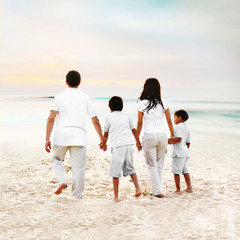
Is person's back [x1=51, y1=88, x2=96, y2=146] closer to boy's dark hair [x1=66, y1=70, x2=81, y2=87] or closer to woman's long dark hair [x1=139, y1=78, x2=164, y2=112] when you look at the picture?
boy's dark hair [x1=66, y1=70, x2=81, y2=87]

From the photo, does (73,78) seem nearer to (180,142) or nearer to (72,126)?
(72,126)

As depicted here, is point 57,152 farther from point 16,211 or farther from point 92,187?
point 92,187

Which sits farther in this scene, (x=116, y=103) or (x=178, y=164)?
(x=178, y=164)

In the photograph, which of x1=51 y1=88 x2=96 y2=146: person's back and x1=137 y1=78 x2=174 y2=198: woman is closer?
x1=51 y1=88 x2=96 y2=146: person's back

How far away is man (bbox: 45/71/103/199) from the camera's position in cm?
536

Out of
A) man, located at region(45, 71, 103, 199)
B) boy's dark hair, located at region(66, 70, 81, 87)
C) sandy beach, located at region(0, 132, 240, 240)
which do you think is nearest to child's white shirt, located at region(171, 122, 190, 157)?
sandy beach, located at region(0, 132, 240, 240)

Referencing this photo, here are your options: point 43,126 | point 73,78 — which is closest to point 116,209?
point 73,78

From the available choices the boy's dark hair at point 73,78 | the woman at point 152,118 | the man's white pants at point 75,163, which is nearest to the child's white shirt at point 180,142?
the woman at point 152,118

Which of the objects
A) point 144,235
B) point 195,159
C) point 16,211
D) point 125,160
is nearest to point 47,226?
point 16,211

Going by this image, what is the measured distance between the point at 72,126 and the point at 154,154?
139 cm

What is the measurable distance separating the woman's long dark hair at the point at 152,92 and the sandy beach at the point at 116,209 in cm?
152

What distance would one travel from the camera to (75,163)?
548 cm

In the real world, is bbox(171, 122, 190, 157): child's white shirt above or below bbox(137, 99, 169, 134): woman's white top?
below

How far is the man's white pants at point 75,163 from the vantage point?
17.9 feet
